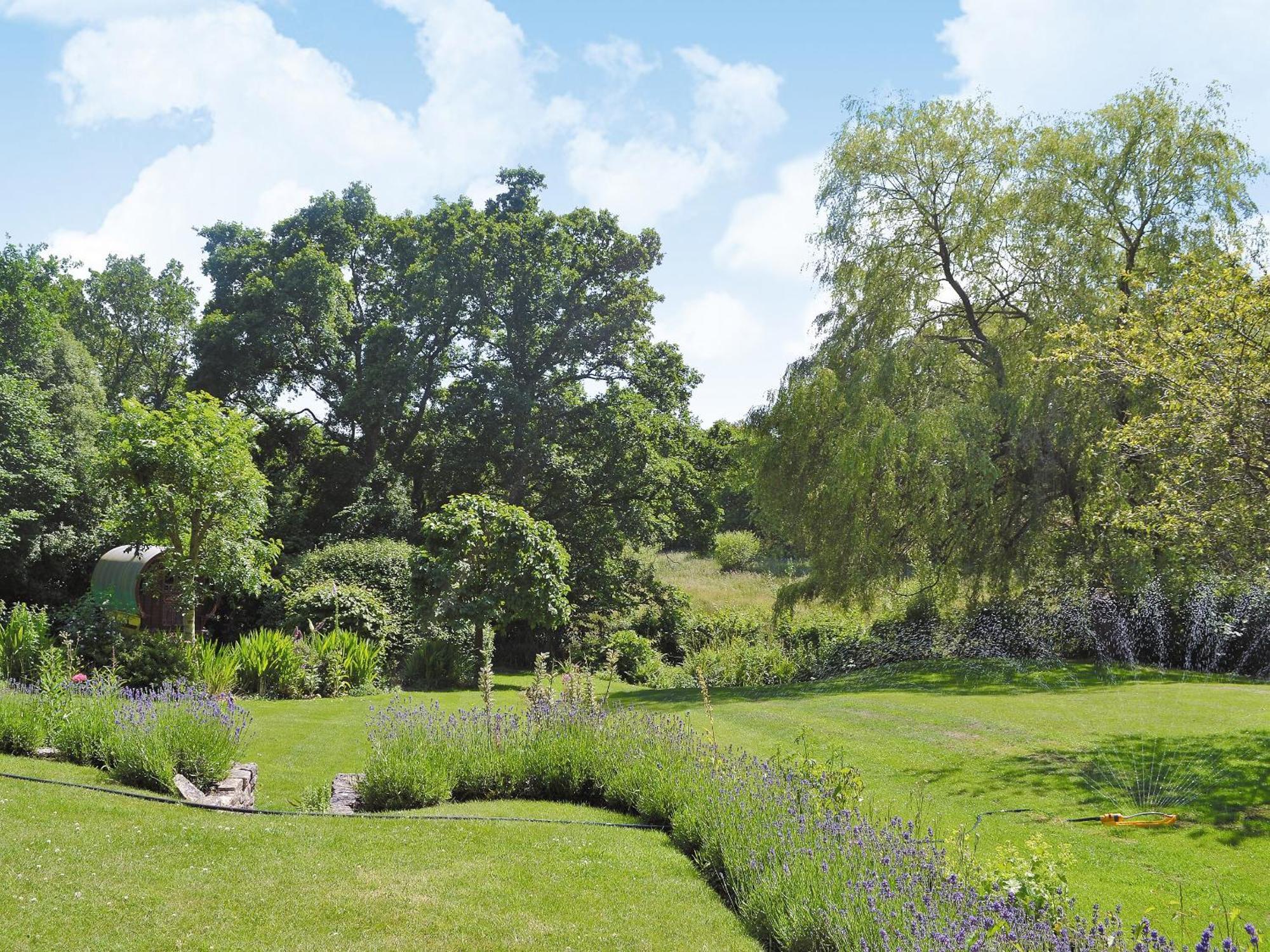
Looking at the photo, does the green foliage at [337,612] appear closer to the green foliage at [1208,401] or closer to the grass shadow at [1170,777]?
the grass shadow at [1170,777]

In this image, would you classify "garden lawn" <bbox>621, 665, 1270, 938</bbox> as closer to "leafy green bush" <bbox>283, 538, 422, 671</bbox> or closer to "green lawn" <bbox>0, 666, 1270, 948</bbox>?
"green lawn" <bbox>0, 666, 1270, 948</bbox>

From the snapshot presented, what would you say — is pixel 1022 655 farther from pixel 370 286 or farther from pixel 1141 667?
pixel 370 286

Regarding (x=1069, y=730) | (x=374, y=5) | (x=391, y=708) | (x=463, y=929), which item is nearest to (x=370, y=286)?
(x=374, y=5)

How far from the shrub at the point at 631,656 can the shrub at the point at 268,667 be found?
265 inches

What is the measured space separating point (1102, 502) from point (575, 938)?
541 inches

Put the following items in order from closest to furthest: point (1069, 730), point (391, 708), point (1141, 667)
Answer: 1. point (391, 708)
2. point (1069, 730)
3. point (1141, 667)

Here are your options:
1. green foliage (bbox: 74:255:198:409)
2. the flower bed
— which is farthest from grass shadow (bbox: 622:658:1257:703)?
green foliage (bbox: 74:255:198:409)

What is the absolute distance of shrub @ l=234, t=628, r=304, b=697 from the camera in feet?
40.7

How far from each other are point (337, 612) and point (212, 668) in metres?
3.90

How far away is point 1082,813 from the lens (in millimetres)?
6645

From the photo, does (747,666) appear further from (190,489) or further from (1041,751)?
(190,489)

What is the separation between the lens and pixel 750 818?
17.3 feet

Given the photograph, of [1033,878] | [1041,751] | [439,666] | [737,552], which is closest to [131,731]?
[1033,878]

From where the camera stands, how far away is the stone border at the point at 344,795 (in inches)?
262
